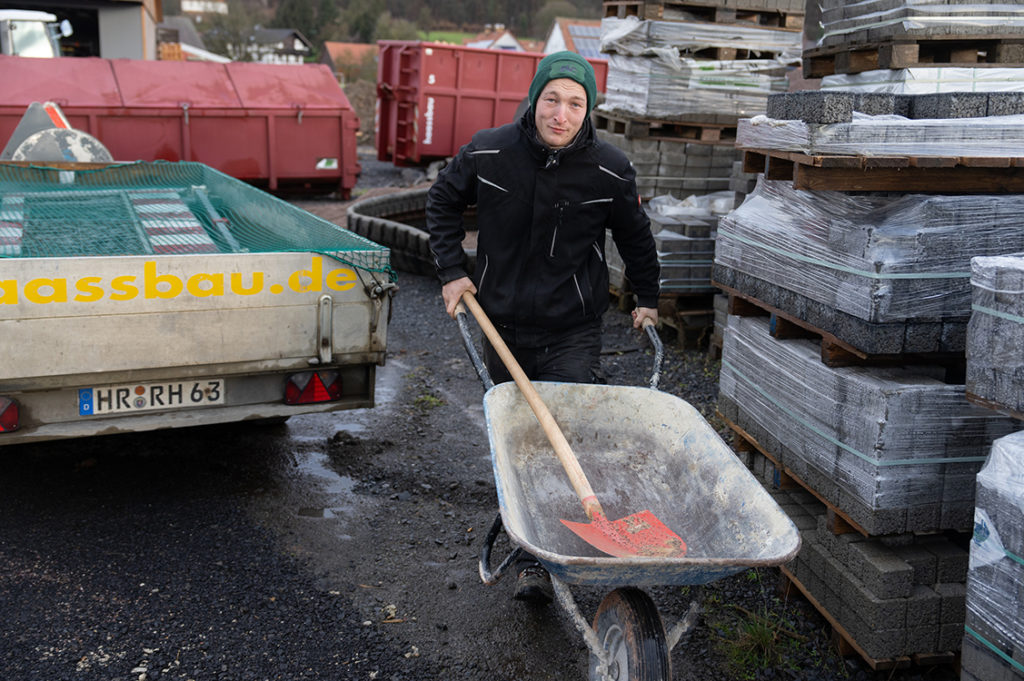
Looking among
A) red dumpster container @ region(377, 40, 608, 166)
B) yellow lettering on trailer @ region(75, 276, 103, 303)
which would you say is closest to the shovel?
yellow lettering on trailer @ region(75, 276, 103, 303)

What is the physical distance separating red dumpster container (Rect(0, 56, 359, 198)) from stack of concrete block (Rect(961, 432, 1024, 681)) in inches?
471

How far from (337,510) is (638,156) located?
4.57 m

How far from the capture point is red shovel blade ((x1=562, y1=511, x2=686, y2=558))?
8.94 ft

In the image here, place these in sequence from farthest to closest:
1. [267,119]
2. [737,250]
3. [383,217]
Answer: [267,119]
[383,217]
[737,250]

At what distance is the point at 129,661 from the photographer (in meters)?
3.22

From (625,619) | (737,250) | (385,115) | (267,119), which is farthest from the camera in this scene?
(385,115)

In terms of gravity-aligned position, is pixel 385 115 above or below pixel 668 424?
above

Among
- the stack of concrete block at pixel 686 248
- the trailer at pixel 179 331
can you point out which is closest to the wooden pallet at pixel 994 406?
the trailer at pixel 179 331

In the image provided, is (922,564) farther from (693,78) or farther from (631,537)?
(693,78)

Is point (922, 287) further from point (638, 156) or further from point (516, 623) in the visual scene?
point (638, 156)

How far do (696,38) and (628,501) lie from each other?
539cm

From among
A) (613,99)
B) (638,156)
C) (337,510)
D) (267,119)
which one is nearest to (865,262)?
(337,510)

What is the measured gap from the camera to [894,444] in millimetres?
2945

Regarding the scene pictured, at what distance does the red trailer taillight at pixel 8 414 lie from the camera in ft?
12.4
